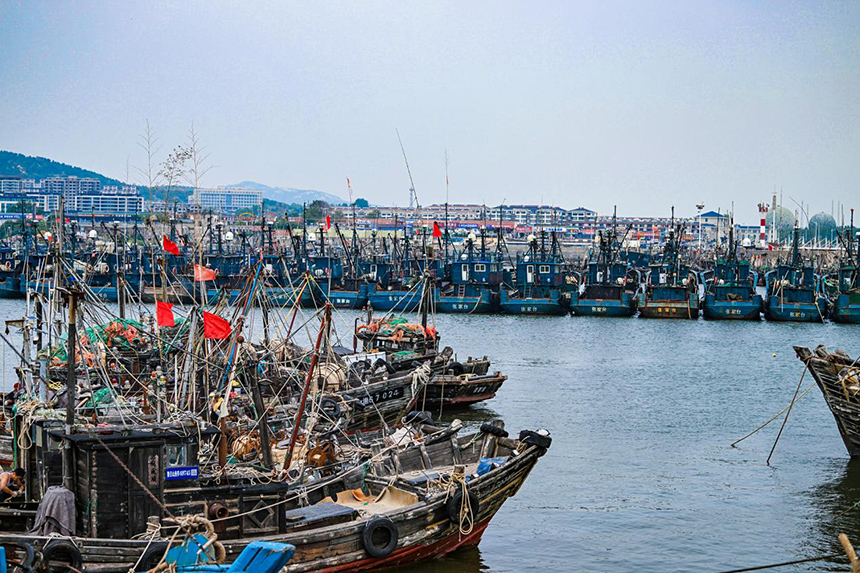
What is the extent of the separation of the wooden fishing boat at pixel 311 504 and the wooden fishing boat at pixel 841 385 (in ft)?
36.8

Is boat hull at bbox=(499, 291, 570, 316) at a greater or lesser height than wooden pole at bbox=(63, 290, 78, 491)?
lesser

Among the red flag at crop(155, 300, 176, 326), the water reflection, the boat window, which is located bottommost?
the water reflection

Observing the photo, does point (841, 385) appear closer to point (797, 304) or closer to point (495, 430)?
point (495, 430)

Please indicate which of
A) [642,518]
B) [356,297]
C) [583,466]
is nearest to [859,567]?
[642,518]

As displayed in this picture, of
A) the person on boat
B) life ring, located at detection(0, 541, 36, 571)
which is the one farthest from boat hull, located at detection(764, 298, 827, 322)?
life ring, located at detection(0, 541, 36, 571)

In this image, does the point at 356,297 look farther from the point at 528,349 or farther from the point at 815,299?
A: the point at 815,299

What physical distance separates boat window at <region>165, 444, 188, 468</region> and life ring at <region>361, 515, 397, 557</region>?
11.3ft

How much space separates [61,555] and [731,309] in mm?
75372

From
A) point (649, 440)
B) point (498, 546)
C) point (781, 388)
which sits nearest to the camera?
point (498, 546)

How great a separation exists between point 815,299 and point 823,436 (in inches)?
2058

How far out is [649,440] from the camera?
122 feet

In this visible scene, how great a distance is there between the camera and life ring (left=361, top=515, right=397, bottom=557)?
18.9 metres

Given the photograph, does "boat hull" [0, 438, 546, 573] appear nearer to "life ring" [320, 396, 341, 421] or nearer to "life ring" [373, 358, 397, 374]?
"life ring" [320, 396, 341, 421]

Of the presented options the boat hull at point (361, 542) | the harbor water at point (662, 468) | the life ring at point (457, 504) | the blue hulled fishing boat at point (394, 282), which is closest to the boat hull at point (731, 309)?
the harbor water at point (662, 468)
